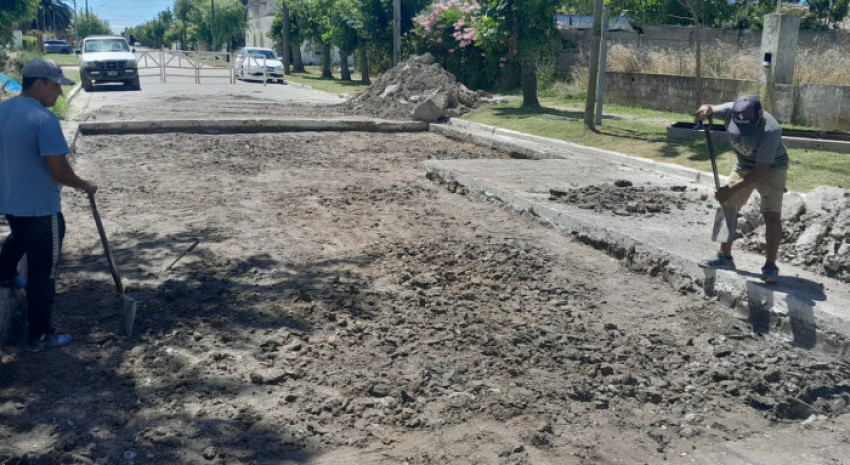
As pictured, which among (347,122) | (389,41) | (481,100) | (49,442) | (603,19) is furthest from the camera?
(389,41)

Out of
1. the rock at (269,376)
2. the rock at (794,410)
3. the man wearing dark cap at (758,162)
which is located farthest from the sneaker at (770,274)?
the rock at (269,376)

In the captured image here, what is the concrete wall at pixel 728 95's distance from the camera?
14484mm

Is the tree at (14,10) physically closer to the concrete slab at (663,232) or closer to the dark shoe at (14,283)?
the concrete slab at (663,232)

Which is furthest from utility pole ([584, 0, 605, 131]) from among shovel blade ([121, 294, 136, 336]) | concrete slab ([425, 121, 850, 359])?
shovel blade ([121, 294, 136, 336])

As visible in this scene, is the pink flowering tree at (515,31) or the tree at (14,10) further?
the tree at (14,10)

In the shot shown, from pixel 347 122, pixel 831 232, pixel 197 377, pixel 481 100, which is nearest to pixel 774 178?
pixel 831 232

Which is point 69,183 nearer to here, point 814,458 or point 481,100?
point 814,458

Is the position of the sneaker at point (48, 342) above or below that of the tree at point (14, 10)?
below

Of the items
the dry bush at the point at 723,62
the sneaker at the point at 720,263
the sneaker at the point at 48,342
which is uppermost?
the dry bush at the point at 723,62

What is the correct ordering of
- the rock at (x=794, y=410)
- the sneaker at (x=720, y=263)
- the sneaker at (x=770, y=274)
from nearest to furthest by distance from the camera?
Answer: the rock at (x=794, y=410)
the sneaker at (x=770, y=274)
the sneaker at (x=720, y=263)

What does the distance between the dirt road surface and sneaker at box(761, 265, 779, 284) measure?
0.37 meters

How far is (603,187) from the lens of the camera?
9.91 meters

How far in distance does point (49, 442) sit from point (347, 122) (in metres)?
13.8

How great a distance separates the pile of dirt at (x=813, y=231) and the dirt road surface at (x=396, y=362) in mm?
1003
